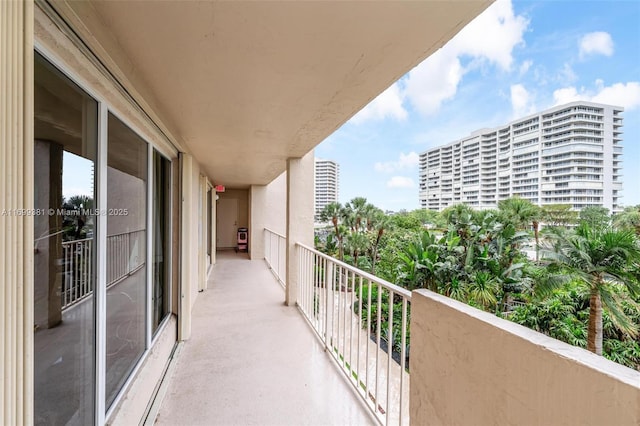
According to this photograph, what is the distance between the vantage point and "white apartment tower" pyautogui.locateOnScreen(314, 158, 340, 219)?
24078 mm

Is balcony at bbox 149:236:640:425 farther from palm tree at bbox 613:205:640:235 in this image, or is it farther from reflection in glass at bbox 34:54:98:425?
palm tree at bbox 613:205:640:235

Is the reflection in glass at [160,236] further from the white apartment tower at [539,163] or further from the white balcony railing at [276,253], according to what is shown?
the white apartment tower at [539,163]

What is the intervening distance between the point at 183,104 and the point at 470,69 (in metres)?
34.5

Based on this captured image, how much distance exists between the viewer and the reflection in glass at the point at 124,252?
1550 millimetres

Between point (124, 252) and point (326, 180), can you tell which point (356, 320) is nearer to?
point (124, 252)

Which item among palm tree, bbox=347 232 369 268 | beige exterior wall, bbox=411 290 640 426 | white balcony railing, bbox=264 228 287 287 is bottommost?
palm tree, bbox=347 232 369 268

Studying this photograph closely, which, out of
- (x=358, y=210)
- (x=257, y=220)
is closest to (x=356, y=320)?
(x=257, y=220)

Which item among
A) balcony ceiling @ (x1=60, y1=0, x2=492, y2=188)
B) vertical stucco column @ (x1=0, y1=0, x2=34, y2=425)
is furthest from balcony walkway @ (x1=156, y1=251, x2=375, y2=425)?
balcony ceiling @ (x1=60, y1=0, x2=492, y2=188)

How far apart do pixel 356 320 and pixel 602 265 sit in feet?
26.9

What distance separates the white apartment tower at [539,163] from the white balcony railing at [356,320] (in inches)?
378

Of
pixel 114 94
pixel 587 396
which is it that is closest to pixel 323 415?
pixel 587 396

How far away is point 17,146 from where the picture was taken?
66 cm

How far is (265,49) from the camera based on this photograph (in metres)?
1.29

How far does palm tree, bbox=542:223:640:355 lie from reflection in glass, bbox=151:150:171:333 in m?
9.71
